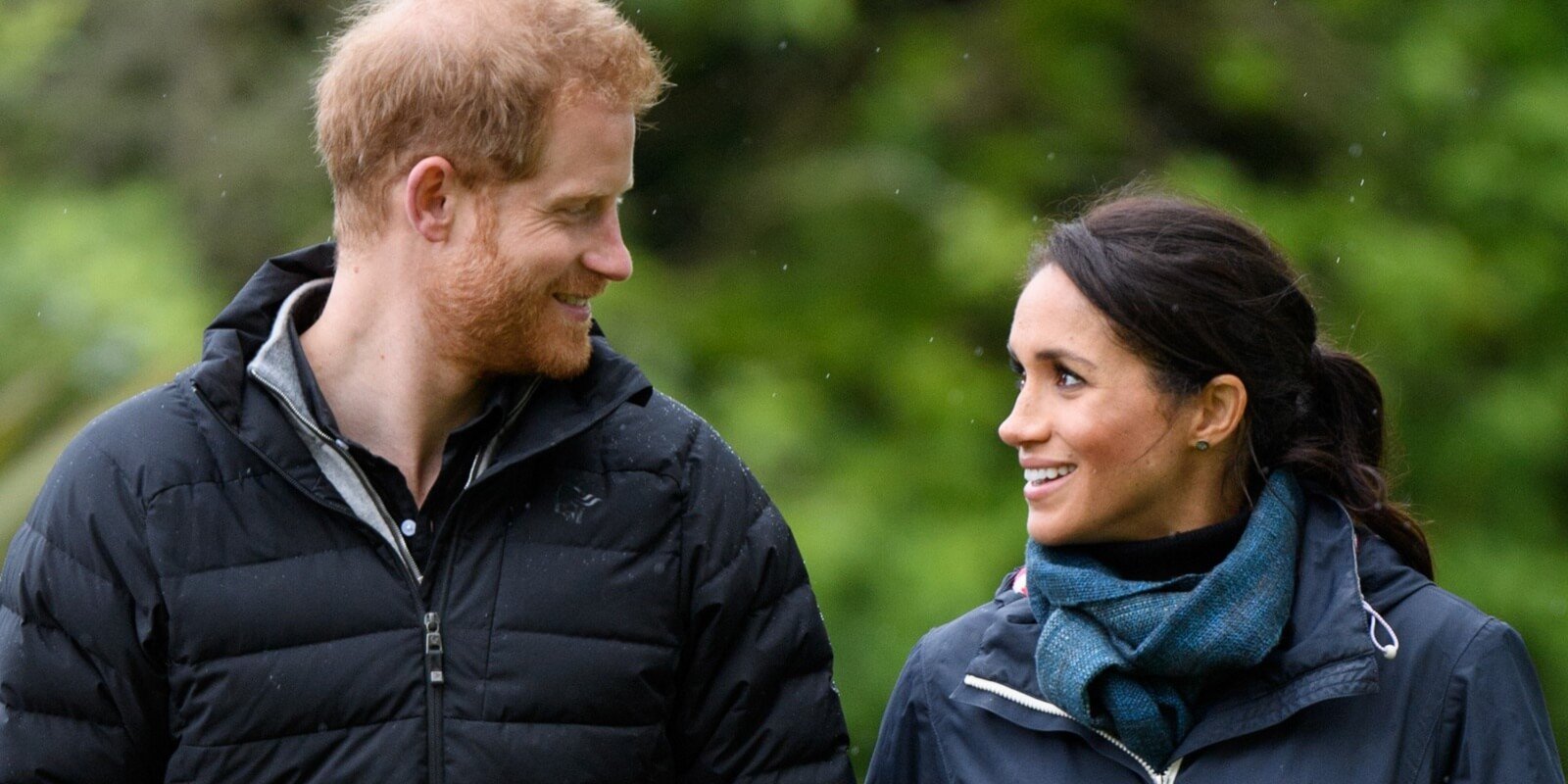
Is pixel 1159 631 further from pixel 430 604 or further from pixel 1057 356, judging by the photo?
pixel 430 604

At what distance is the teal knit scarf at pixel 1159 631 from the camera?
2768 millimetres

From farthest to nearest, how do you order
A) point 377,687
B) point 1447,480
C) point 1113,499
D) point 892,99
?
point 1447,480 → point 892,99 → point 1113,499 → point 377,687

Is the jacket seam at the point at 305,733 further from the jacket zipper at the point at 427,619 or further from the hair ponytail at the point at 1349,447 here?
the hair ponytail at the point at 1349,447

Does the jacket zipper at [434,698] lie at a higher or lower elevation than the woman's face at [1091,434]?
lower

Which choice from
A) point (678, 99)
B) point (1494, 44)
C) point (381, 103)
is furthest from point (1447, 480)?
point (381, 103)

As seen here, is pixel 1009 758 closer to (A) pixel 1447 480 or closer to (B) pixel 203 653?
(B) pixel 203 653

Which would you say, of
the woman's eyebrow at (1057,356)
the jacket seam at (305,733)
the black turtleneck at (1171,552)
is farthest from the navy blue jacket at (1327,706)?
the jacket seam at (305,733)

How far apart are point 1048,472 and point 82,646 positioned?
127 centimetres

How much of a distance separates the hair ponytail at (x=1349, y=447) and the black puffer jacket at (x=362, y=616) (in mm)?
789

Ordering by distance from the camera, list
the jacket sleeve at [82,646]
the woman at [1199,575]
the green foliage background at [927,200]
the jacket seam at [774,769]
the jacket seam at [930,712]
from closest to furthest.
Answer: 1. the jacket sleeve at [82,646]
2. the woman at [1199,575]
3. the jacket seam at [774,769]
4. the jacket seam at [930,712]
5. the green foliage background at [927,200]

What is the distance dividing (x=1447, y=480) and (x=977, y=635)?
4.32 metres

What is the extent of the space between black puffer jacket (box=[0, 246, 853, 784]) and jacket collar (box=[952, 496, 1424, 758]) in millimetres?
299

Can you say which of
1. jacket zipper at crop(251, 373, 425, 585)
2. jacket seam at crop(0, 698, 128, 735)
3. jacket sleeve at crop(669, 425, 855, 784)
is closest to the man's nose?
jacket sleeve at crop(669, 425, 855, 784)

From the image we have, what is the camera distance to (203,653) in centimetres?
263
